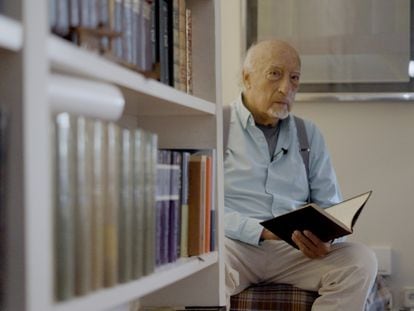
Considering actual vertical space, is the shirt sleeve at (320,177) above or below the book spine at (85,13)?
below

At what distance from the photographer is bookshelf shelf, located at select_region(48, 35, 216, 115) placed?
2.66ft

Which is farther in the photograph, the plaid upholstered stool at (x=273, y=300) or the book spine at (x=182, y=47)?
the plaid upholstered stool at (x=273, y=300)

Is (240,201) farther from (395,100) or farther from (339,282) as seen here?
(395,100)

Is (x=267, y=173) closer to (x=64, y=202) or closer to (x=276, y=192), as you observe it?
(x=276, y=192)

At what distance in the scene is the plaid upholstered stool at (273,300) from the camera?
1995 millimetres

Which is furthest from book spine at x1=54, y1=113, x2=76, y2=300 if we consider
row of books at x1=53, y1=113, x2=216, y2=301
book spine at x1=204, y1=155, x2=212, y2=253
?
book spine at x1=204, y1=155, x2=212, y2=253

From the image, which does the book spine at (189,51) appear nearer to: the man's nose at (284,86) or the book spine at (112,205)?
the book spine at (112,205)

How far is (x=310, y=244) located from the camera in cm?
198

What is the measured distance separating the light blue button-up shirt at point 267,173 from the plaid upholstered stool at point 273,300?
22 centimetres

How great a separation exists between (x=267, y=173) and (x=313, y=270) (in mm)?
333

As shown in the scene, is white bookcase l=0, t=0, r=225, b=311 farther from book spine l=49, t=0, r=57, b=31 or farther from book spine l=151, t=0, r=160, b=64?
book spine l=151, t=0, r=160, b=64

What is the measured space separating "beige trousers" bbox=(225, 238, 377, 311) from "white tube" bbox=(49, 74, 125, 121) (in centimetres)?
104

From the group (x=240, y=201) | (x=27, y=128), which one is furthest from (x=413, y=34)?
(x=27, y=128)

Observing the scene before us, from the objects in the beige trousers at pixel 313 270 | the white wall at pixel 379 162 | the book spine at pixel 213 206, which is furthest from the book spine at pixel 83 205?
the white wall at pixel 379 162
